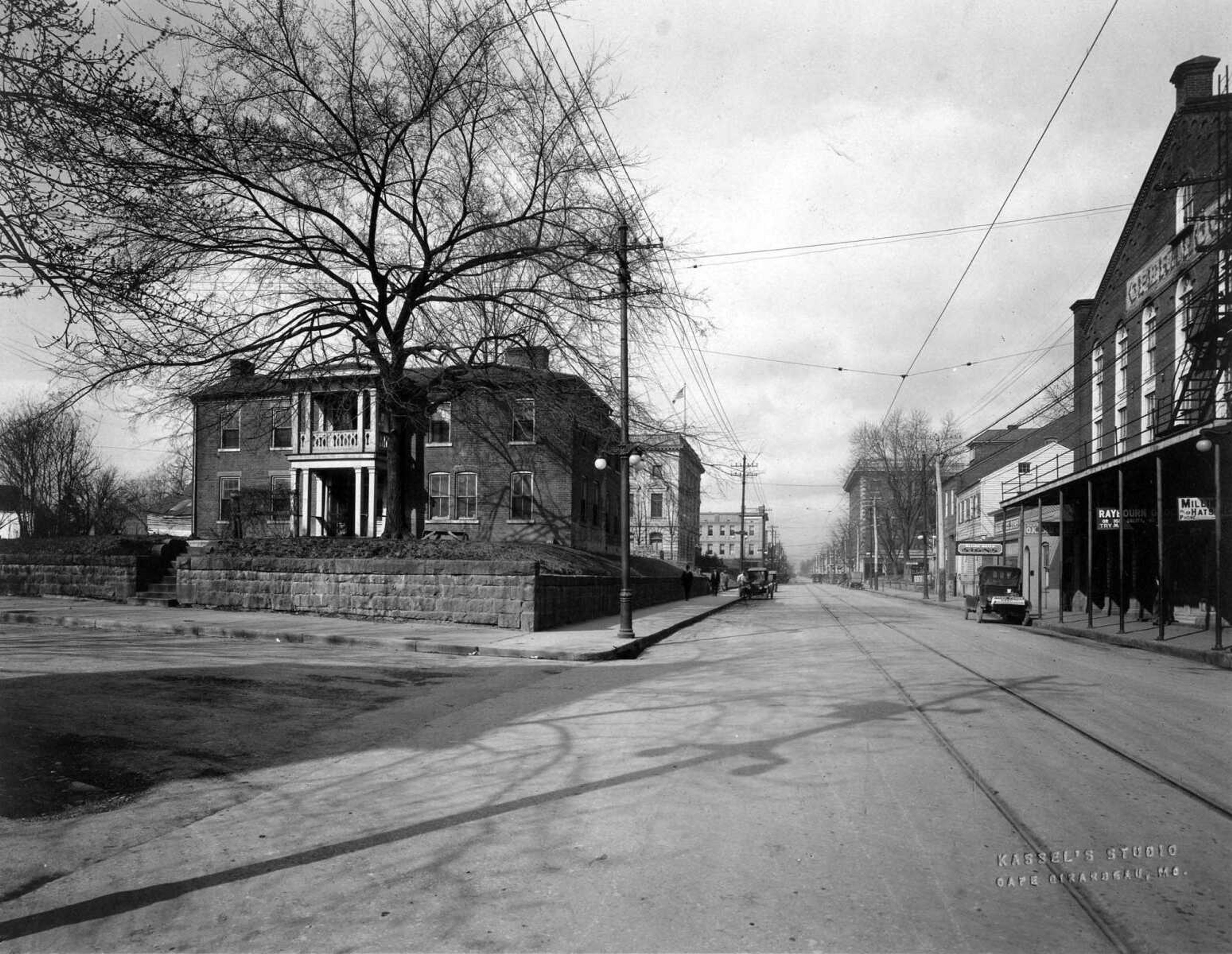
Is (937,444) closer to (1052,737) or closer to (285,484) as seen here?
(285,484)

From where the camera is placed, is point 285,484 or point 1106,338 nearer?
point 1106,338

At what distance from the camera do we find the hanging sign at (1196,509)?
18531 millimetres

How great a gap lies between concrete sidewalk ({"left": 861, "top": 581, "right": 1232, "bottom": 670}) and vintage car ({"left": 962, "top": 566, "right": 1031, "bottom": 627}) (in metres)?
0.52

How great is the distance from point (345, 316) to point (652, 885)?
20138 mm

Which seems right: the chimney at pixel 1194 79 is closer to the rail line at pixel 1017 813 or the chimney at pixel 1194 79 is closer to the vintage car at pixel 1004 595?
the vintage car at pixel 1004 595

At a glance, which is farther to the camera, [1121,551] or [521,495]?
[521,495]

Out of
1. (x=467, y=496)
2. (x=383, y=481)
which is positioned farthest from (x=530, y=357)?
(x=383, y=481)

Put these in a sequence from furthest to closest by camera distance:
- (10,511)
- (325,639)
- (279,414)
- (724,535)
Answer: (724,535) → (10,511) → (279,414) → (325,639)

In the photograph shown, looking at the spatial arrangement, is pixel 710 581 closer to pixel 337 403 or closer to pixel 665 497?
pixel 665 497

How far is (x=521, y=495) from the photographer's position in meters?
38.0

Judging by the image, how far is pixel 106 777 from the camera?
643cm

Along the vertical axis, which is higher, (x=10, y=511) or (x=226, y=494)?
(x=226, y=494)

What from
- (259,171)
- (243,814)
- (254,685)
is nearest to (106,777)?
Result: (243,814)

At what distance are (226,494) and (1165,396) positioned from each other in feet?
123
